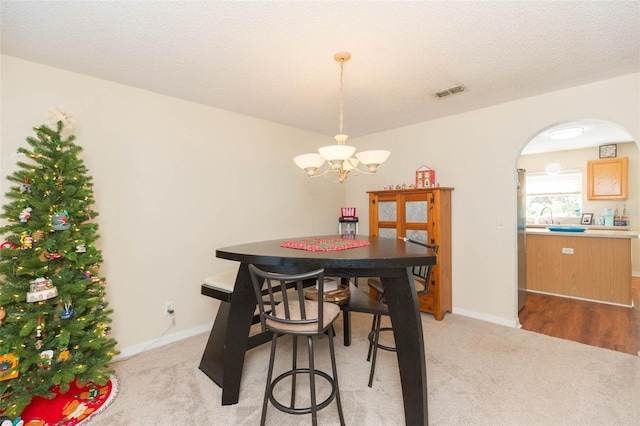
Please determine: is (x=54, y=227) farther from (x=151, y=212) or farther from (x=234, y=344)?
(x=234, y=344)

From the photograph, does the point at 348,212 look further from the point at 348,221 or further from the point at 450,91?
the point at 450,91

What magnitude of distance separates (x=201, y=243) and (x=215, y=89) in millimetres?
1575

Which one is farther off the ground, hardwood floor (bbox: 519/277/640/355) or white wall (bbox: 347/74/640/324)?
white wall (bbox: 347/74/640/324)

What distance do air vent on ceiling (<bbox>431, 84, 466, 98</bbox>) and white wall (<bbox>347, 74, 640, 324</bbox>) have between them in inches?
7.3

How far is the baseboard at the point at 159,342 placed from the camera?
253 centimetres

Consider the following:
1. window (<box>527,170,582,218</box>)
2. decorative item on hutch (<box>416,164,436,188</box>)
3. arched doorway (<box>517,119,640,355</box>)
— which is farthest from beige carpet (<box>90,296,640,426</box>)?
window (<box>527,170,582,218</box>)

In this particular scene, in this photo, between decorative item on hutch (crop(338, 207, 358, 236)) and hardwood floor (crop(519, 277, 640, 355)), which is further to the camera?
decorative item on hutch (crop(338, 207, 358, 236))

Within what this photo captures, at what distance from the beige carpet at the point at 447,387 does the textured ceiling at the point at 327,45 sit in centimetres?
242

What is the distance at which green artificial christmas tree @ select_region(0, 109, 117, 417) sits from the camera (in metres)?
1.72

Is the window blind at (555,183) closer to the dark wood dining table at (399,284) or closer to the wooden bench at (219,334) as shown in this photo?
the dark wood dining table at (399,284)

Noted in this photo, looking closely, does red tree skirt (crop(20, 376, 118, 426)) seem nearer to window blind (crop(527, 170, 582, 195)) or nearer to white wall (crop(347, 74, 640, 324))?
white wall (crop(347, 74, 640, 324))

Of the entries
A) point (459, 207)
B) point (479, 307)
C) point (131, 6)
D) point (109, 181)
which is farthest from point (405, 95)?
point (109, 181)

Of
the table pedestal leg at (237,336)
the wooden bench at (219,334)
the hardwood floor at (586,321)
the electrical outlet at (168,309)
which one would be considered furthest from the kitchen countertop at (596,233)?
the electrical outlet at (168,309)

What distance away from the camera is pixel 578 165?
5414mm
